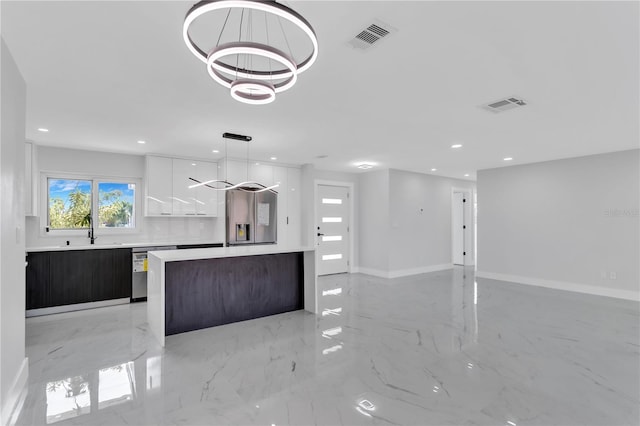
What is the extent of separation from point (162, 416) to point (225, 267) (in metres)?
2.07

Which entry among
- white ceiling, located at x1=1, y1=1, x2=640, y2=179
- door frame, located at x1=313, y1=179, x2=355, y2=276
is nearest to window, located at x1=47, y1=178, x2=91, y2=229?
white ceiling, located at x1=1, y1=1, x2=640, y2=179

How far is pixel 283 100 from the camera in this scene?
3.21 m

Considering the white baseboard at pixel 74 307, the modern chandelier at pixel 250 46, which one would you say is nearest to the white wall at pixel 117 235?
the white baseboard at pixel 74 307

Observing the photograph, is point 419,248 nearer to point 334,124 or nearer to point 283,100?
point 334,124

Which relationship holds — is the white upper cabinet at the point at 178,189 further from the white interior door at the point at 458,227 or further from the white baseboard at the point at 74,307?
the white interior door at the point at 458,227

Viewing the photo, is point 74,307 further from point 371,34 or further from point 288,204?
point 371,34

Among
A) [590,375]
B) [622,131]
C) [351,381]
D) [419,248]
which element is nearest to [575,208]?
[622,131]

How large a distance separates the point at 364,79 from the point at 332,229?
16.7 ft

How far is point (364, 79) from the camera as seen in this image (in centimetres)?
272

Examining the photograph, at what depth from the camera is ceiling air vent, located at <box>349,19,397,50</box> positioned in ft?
6.52

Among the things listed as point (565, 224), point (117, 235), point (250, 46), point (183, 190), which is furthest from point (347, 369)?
point (565, 224)

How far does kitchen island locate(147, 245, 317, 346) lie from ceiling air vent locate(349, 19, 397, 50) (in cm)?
262

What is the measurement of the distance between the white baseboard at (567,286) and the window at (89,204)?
7486 millimetres

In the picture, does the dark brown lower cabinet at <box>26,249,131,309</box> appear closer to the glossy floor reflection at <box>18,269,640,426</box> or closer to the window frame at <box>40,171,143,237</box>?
the glossy floor reflection at <box>18,269,640,426</box>
